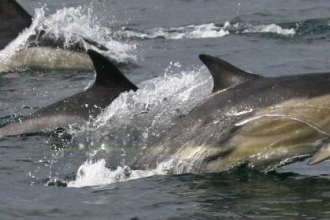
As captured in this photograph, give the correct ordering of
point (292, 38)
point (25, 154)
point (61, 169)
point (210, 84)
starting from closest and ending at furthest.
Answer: point (61, 169), point (25, 154), point (210, 84), point (292, 38)

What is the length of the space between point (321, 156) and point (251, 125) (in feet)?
3.39

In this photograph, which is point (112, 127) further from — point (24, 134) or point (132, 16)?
point (132, 16)

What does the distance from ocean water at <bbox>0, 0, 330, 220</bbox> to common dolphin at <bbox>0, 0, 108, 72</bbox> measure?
0.19 meters

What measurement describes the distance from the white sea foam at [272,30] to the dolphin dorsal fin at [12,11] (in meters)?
5.57

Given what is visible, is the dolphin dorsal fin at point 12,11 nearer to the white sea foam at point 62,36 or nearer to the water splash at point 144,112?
the white sea foam at point 62,36

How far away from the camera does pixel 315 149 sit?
1092 cm

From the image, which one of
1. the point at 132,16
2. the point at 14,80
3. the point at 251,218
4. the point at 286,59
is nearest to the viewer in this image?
the point at 251,218

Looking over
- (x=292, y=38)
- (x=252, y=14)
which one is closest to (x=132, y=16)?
(x=252, y=14)

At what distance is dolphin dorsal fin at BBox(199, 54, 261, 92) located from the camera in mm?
11391

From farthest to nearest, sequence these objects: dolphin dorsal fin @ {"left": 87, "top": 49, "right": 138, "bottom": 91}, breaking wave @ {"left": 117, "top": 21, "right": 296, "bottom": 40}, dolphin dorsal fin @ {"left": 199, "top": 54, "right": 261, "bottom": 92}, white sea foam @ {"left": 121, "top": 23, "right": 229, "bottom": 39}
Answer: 1. white sea foam @ {"left": 121, "top": 23, "right": 229, "bottom": 39}
2. breaking wave @ {"left": 117, "top": 21, "right": 296, "bottom": 40}
3. dolphin dorsal fin @ {"left": 87, "top": 49, "right": 138, "bottom": 91}
4. dolphin dorsal fin @ {"left": 199, "top": 54, "right": 261, "bottom": 92}

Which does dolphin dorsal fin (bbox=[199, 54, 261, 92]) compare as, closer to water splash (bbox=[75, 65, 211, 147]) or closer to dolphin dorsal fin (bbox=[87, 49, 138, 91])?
water splash (bbox=[75, 65, 211, 147])

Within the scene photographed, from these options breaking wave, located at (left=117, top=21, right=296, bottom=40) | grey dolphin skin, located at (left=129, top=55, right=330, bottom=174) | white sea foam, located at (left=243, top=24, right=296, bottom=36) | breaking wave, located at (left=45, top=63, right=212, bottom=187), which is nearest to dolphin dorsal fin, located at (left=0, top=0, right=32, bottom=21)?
breaking wave, located at (left=117, top=21, right=296, bottom=40)

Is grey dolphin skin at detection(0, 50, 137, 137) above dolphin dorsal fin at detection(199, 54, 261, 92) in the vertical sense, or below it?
below

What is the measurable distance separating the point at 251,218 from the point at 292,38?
599 inches
